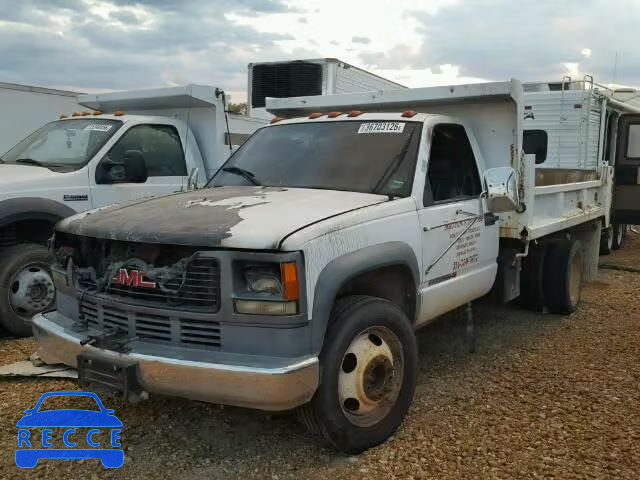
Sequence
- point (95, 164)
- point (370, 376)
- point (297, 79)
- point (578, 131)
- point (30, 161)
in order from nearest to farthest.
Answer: point (370, 376)
point (95, 164)
point (30, 161)
point (578, 131)
point (297, 79)

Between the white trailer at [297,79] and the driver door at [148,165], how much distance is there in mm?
4258

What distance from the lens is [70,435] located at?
12.6 ft

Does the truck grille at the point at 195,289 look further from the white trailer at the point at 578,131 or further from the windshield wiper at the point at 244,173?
the white trailer at the point at 578,131

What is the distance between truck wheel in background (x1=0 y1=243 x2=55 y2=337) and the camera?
561 centimetres

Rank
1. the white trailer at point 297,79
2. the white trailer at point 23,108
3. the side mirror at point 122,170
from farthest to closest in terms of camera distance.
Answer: the white trailer at point 297,79 < the white trailer at point 23,108 < the side mirror at point 122,170

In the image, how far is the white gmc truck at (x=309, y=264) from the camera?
10.3 feet

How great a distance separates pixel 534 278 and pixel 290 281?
434 centimetres

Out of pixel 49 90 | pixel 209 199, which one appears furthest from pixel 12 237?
pixel 49 90

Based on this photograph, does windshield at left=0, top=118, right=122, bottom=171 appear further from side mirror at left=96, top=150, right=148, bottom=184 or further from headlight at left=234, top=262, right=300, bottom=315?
headlight at left=234, top=262, right=300, bottom=315

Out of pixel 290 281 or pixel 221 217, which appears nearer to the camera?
pixel 290 281

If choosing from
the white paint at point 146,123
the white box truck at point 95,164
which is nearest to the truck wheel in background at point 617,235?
the white paint at point 146,123

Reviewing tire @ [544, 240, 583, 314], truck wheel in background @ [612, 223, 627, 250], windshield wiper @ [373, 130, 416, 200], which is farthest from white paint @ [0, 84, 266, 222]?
truck wheel in background @ [612, 223, 627, 250]

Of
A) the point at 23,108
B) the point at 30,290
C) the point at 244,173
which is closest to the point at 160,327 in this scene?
the point at 244,173

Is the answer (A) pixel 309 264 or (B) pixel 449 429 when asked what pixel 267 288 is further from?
(B) pixel 449 429
